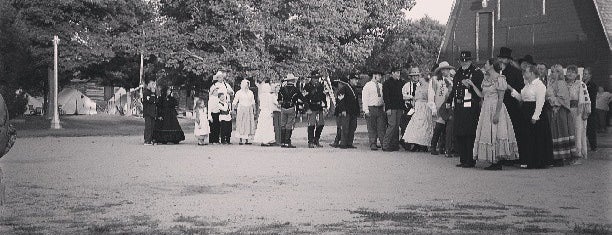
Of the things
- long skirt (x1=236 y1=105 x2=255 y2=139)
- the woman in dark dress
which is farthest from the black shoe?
the woman in dark dress

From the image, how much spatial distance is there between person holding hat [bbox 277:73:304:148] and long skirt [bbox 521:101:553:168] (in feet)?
28.4

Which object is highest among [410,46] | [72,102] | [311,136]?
[410,46]

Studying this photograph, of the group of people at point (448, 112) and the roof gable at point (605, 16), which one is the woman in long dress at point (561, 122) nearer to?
the group of people at point (448, 112)

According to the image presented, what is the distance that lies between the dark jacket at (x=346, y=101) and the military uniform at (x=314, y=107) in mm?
505

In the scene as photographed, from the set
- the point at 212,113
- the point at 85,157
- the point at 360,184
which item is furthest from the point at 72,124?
the point at 360,184

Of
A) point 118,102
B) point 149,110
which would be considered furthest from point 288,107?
point 118,102

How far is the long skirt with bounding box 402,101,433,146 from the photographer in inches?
832

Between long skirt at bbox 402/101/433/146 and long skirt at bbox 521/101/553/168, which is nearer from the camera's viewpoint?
long skirt at bbox 521/101/553/168

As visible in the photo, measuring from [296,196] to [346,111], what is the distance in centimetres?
1209

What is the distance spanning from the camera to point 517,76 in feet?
53.6

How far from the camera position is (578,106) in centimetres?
1759

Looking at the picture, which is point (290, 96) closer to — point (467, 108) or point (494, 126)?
point (467, 108)

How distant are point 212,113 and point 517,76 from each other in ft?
35.1

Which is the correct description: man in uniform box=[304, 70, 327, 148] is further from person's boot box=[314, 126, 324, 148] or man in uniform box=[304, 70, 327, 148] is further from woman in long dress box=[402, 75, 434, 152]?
woman in long dress box=[402, 75, 434, 152]
